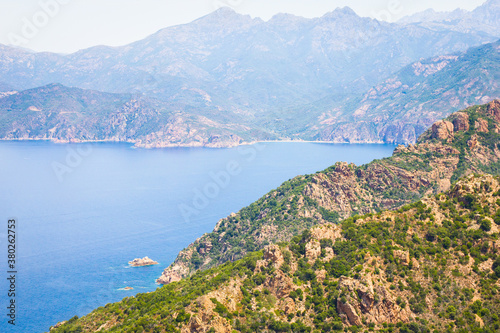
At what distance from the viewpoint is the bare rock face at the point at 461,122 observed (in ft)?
415

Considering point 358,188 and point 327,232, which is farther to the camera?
point 358,188

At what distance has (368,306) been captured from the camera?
4981 cm

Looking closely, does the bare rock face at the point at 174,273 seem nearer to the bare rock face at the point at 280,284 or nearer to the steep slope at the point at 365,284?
the steep slope at the point at 365,284

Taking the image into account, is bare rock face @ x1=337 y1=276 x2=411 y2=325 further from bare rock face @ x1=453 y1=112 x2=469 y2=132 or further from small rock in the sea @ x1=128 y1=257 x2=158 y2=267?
bare rock face @ x1=453 y1=112 x2=469 y2=132

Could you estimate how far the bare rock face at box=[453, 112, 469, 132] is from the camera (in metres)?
127

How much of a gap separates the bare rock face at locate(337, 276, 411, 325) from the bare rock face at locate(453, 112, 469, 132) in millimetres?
90740

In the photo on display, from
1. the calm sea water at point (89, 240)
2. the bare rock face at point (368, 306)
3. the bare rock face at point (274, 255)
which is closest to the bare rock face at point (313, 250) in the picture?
the bare rock face at point (274, 255)

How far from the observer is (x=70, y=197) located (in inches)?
7554

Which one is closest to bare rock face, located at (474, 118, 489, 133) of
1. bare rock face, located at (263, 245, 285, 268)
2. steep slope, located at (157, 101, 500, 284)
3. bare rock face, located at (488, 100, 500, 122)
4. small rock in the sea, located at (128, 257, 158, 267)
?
steep slope, located at (157, 101, 500, 284)

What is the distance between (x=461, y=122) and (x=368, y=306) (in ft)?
307

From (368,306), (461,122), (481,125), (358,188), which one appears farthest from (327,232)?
(481,125)

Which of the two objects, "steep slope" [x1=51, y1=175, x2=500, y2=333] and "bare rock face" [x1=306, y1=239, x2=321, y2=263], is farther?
"bare rock face" [x1=306, y1=239, x2=321, y2=263]

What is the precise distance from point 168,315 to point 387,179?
88.1 metres

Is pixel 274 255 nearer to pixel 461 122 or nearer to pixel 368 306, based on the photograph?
pixel 368 306
